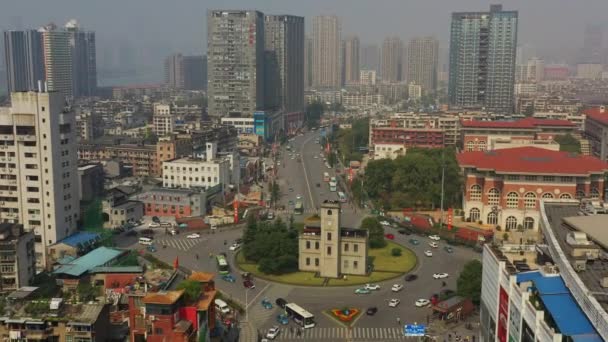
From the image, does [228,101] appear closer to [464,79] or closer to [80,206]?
[464,79]

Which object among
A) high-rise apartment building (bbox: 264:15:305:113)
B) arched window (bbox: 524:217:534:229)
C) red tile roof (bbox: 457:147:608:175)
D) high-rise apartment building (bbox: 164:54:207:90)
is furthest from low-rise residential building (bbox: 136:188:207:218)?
high-rise apartment building (bbox: 164:54:207:90)

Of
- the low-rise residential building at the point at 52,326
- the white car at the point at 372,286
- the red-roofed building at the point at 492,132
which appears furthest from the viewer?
the red-roofed building at the point at 492,132

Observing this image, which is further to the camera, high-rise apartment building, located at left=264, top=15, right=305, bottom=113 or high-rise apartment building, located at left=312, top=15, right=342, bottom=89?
high-rise apartment building, located at left=312, top=15, right=342, bottom=89

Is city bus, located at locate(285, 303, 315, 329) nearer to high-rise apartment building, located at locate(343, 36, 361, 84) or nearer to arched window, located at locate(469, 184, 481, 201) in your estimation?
arched window, located at locate(469, 184, 481, 201)

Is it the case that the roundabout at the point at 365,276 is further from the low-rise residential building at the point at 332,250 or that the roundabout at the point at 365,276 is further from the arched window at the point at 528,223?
the arched window at the point at 528,223

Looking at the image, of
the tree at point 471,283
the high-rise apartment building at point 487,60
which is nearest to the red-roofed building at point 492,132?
the high-rise apartment building at point 487,60
